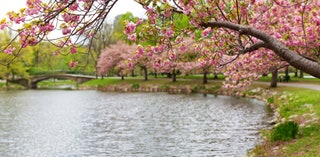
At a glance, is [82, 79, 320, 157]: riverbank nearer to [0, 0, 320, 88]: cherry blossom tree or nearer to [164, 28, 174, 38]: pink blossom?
[0, 0, 320, 88]: cherry blossom tree

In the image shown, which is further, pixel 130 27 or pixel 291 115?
pixel 291 115

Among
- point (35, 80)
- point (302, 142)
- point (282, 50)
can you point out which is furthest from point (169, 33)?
point (35, 80)

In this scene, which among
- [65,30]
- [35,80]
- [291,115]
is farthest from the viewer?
[35,80]

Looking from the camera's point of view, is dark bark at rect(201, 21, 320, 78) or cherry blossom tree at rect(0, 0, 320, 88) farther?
dark bark at rect(201, 21, 320, 78)

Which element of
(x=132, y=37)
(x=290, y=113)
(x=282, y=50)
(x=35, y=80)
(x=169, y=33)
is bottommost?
(x=290, y=113)

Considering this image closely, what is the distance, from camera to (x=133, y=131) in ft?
65.1

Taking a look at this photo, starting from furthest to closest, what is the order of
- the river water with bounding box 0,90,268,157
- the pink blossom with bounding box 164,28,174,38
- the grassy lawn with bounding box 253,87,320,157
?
the river water with bounding box 0,90,268,157
the grassy lawn with bounding box 253,87,320,157
the pink blossom with bounding box 164,28,174,38

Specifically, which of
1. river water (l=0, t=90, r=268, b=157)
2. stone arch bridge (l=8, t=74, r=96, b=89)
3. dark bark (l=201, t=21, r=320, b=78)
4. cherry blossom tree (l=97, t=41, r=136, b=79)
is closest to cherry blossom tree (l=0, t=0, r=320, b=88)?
dark bark (l=201, t=21, r=320, b=78)

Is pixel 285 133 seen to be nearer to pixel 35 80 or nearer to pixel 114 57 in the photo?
pixel 114 57

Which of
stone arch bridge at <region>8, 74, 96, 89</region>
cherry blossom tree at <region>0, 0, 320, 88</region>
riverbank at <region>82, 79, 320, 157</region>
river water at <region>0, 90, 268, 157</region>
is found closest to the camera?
cherry blossom tree at <region>0, 0, 320, 88</region>

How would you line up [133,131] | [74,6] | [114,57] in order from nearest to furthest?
[74,6] < [133,131] < [114,57]

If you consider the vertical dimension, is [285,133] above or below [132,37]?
below

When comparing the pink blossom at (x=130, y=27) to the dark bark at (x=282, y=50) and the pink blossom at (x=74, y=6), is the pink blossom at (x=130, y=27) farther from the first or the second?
the dark bark at (x=282, y=50)

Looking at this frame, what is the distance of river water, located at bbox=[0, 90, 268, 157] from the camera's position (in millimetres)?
15414
